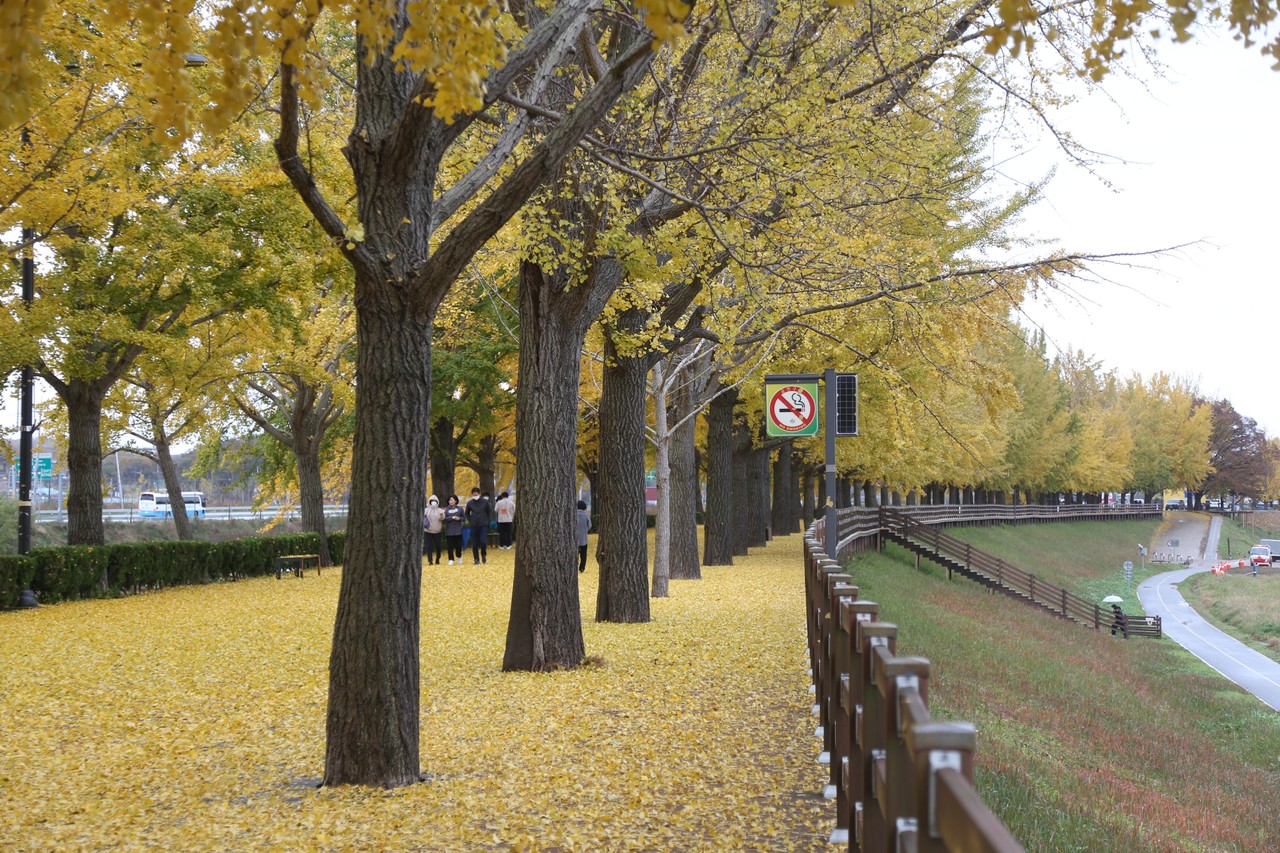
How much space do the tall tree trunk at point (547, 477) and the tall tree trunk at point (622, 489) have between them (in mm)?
3071

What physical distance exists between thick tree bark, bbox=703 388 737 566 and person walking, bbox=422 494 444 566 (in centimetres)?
623

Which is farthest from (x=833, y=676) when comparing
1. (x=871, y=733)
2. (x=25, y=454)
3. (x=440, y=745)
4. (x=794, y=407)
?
(x=25, y=454)

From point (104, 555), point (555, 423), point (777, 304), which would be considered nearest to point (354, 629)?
point (555, 423)

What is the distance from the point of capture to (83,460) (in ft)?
69.3

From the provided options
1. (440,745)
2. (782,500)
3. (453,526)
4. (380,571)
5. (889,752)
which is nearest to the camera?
(889,752)

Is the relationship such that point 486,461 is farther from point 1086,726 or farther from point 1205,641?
point 1086,726

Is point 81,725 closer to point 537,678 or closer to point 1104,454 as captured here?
point 537,678

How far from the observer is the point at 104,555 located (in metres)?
20.9

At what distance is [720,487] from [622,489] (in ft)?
39.0

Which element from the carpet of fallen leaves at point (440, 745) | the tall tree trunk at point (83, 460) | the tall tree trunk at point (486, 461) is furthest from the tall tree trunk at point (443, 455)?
the carpet of fallen leaves at point (440, 745)

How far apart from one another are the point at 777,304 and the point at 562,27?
880 cm

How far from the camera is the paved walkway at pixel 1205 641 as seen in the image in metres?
31.4

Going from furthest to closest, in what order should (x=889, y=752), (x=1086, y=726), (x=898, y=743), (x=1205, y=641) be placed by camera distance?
(x=1205, y=641), (x=1086, y=726), (x=889, y=752), (x=898, y=743)

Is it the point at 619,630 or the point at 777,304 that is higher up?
the point at 777,304
